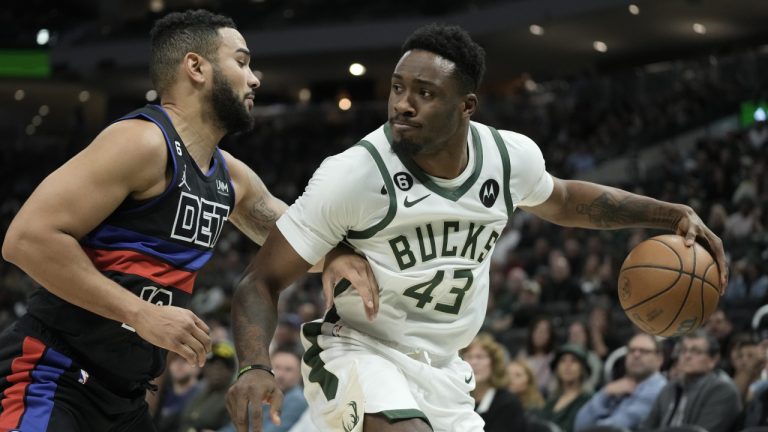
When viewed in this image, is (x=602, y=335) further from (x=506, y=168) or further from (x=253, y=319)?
(x=253, y=319)

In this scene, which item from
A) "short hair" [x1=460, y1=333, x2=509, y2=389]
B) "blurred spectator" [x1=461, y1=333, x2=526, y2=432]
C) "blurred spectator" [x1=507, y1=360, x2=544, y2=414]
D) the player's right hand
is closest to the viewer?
the player's right hand

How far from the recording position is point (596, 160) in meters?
17.8

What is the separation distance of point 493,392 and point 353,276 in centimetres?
378

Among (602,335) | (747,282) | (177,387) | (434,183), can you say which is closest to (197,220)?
(434,183)

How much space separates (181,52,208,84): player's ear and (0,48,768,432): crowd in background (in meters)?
3.76

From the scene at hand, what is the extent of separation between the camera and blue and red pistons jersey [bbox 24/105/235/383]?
11.0ft

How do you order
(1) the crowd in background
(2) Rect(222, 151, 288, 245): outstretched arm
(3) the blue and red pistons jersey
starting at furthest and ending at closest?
(1) the crowd in background < (2) Rect(222, 151, 288, 245): outstretched arm < (3) the blue and red pistons jersey

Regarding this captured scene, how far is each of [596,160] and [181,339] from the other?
15.4 metres

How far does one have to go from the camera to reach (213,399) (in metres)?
7.85

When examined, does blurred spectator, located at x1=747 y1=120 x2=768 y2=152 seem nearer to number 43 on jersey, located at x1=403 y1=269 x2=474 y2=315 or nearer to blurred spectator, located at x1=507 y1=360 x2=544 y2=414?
blurred spectator, located at x1=507 y1=360 x2=544 y2=414

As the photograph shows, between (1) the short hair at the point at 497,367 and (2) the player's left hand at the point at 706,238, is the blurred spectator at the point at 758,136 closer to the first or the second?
(1) the short hair at the point at 497,367

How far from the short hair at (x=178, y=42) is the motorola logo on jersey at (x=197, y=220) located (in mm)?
492

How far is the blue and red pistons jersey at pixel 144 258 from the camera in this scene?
3359 mm

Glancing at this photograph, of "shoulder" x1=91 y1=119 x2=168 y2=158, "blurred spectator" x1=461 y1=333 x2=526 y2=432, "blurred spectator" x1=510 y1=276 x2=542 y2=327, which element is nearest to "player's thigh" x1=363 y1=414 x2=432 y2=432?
"shoulder" x1=91 y1=119 x2=168 y2=158
